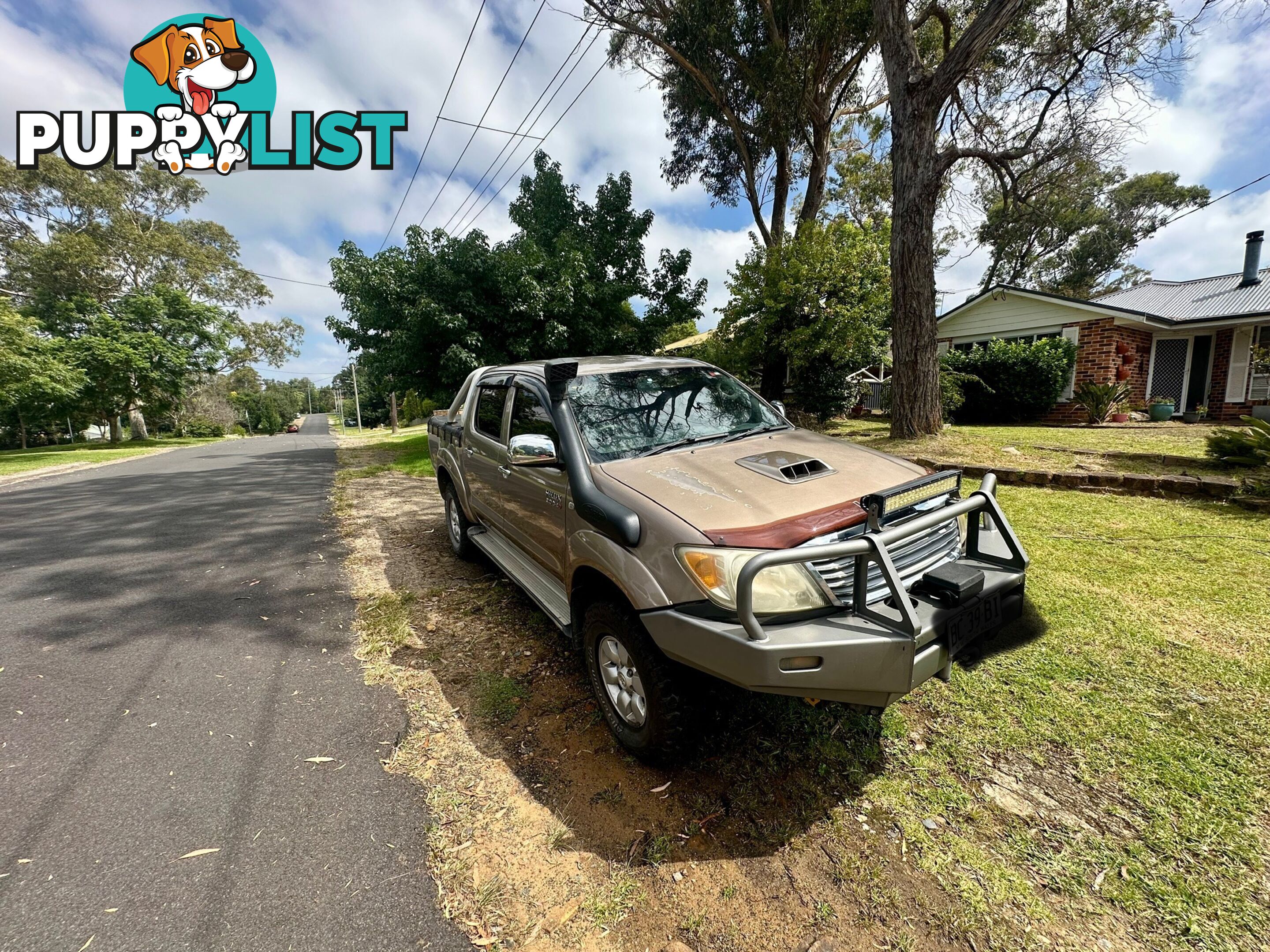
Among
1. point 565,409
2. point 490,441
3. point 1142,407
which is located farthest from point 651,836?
point 1142,407

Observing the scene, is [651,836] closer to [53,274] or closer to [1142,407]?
[1142,407]

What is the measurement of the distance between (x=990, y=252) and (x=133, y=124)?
3287cm

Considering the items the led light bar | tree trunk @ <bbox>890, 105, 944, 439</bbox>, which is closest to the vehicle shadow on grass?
the led light bar

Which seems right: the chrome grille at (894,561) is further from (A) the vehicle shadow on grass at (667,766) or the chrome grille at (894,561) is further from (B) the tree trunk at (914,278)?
(B) the tree trunk at (914,278)

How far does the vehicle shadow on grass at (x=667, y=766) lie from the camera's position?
2057mm

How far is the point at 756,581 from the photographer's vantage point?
6.52 ft

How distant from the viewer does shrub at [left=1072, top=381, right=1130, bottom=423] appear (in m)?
12.4

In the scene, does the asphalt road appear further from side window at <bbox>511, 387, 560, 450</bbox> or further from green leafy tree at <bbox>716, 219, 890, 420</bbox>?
green leafy tree at <bbox>716, 219, 890, 420</bbox>

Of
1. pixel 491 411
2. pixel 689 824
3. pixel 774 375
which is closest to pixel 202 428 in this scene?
pixel 774 375

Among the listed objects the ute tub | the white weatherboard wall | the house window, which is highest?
the white weatherboard wall

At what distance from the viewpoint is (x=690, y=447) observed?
9.68 feet

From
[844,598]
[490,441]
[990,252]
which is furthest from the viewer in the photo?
[990,252]

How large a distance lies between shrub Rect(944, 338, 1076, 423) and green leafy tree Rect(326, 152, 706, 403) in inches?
298

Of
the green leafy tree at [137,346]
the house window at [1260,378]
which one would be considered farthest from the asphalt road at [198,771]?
the green leafy tree at [137,346]
